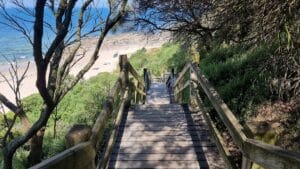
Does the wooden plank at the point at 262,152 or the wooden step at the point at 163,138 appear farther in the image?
the wooden step at the point at 163,138

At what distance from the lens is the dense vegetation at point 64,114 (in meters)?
10.1

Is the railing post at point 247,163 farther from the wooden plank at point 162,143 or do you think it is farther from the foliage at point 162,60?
the foliage at point 162,60

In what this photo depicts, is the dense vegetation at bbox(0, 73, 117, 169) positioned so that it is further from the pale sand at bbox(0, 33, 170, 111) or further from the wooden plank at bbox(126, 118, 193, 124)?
the wooden plank at bbox(126, 118, 193, 124)

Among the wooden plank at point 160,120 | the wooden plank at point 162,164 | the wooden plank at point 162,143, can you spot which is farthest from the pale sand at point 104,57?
the wooden plank at point 162,164

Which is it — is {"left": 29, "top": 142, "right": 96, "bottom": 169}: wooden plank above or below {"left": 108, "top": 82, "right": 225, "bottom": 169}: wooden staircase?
above

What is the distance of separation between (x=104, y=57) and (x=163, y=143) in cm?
4740

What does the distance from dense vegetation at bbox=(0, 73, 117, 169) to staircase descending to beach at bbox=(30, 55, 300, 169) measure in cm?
311

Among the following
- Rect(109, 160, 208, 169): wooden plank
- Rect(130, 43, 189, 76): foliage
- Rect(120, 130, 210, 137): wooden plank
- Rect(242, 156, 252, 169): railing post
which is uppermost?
Rect(130, 43, 189, 76): foliage

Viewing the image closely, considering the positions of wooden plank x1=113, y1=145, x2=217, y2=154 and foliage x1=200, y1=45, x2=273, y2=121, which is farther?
foliage x1=200, y1=45, x2=273, y2=121

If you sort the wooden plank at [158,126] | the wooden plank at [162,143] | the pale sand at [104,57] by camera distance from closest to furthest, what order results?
the wooden plank at [162,143]
the wooden plank at [158,126]
the pale sand at [104,57]

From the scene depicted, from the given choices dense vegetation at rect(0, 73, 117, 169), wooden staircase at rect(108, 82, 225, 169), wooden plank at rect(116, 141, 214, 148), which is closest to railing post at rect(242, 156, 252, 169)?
wooden staircase at rect(108, 82, 225, 169)

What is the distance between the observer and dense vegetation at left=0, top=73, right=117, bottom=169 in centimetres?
1011

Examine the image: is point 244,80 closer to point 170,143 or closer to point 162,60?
point 170,143

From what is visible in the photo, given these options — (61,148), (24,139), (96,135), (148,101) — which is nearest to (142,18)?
(148,101)
